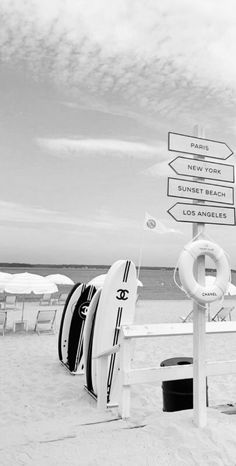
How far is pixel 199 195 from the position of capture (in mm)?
3959

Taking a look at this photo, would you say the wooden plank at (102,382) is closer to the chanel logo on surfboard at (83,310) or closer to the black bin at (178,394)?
the black bin at (178,394)

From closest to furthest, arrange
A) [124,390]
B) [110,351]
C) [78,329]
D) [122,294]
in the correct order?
1. [124,390]
2. [110,351]
3. [122,294]
4. [78,329]

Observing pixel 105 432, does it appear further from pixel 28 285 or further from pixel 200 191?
pixel 28 285

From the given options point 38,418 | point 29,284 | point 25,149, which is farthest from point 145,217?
point 25,149

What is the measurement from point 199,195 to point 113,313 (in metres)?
2.29

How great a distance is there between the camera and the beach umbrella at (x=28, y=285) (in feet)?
37.9

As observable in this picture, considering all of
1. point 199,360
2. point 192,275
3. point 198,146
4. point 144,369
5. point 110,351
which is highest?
point 198,146

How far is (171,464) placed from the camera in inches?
117

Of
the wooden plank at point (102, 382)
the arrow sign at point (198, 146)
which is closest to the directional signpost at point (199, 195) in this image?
the arrow sign at point (198, 146)

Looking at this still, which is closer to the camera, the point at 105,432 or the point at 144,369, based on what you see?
the point at 105,432

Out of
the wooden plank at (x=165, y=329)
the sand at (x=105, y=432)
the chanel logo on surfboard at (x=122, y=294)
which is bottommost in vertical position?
the sand at (x=105, y=432)

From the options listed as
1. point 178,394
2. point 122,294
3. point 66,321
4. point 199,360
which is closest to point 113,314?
point 122,294

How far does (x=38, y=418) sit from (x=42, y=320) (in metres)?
6.70

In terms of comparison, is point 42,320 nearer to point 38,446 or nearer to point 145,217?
point 145,217
